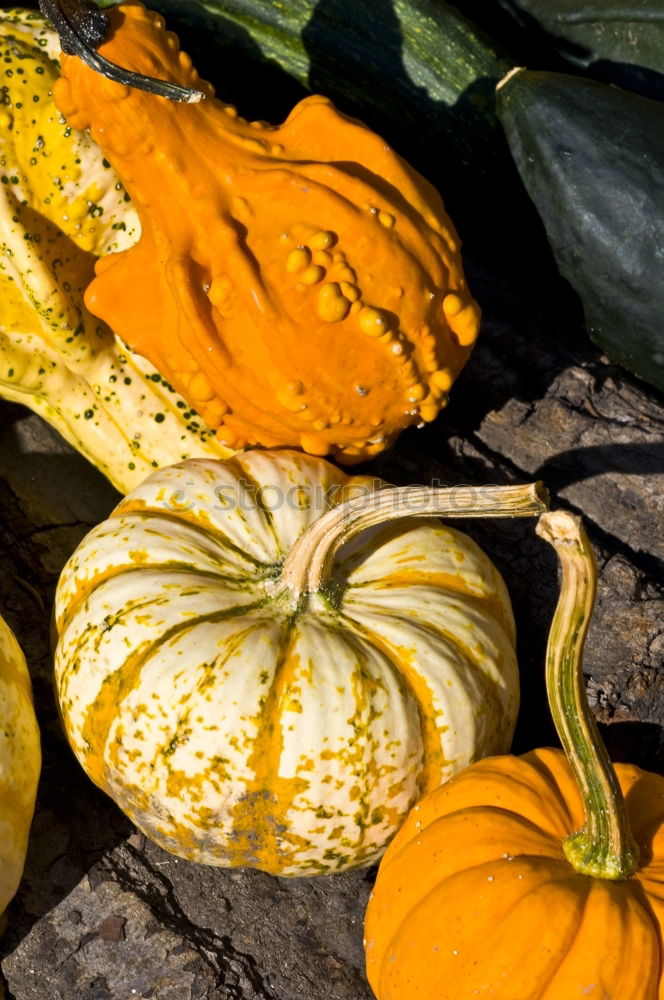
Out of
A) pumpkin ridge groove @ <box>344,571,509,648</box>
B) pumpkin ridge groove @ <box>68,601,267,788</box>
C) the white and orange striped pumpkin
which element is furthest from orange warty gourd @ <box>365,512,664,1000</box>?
pumpkin ridge groove @ <box>68,601,267,788</box>

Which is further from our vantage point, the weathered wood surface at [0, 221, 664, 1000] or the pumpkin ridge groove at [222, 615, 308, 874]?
the weathered wood surface at [0, 221, 664, 1000]

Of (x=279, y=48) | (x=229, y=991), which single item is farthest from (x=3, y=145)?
(x=229, y=991)

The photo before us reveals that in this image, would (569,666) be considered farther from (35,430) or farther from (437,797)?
(35,430)

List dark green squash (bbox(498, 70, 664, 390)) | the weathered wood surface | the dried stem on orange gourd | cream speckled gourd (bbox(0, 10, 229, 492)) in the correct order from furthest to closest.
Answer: dark green squash (bbox(498, 70, 664, 390)) < cream speckled gourd (bbox(0, 10, 229, 492)) < the weathered wood surface < the dried stem on orange gourd

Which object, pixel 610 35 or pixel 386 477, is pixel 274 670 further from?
pixel 610 35

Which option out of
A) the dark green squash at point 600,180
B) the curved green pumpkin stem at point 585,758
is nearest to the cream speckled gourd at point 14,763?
the curved green pumpkin stem at point 585,758

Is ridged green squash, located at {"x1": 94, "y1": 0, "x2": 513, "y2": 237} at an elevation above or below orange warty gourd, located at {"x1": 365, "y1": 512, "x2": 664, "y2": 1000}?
above

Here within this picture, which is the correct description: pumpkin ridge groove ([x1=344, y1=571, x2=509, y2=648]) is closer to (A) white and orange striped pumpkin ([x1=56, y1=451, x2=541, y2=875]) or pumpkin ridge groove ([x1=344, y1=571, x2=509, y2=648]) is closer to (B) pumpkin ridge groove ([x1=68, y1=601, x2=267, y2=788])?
(A) white and orange striped pumpkin ([x1=56, y1=451, x2=541, y2=875])
